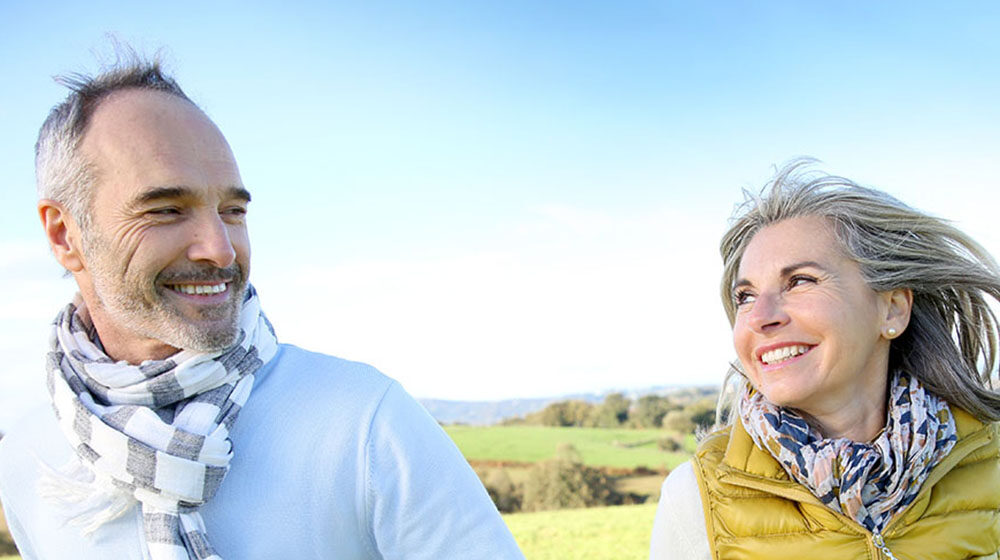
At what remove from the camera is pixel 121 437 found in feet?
8.86

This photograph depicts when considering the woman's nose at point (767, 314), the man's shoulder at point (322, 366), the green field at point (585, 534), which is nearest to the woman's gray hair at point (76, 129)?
the man's shoulder at point (322, 366)

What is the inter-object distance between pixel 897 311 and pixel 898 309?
0.04 ft

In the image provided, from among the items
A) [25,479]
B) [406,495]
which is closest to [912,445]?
[406,495]

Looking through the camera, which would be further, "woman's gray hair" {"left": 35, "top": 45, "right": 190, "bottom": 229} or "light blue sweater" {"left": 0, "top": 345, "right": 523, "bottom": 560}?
"woman's gray hair" {"left": 35, "top": 45, "right": 190, "bottom": 229}

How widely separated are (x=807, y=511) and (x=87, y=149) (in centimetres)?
297

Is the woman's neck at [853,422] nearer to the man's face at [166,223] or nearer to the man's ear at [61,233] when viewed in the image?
the man's face at [166,223]

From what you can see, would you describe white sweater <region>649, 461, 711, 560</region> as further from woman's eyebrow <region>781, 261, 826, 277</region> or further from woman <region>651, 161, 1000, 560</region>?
woman's eyebrow <region>781, 261, 826, 277</region>

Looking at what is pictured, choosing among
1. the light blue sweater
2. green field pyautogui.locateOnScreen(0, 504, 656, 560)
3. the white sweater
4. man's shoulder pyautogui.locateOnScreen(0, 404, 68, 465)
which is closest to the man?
the light blue sweater

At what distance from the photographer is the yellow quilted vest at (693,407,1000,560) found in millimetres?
3041

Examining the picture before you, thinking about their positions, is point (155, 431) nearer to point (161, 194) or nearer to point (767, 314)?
point (161, 194)

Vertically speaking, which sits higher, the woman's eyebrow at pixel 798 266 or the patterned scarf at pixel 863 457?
the woman's eyebrow at pixel 798 266

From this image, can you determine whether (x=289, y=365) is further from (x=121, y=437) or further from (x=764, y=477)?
(x=764, y=477)

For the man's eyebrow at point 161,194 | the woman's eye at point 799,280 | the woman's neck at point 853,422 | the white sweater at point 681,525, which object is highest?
the man's eyebrow at point 161,194

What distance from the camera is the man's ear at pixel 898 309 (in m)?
3.25
